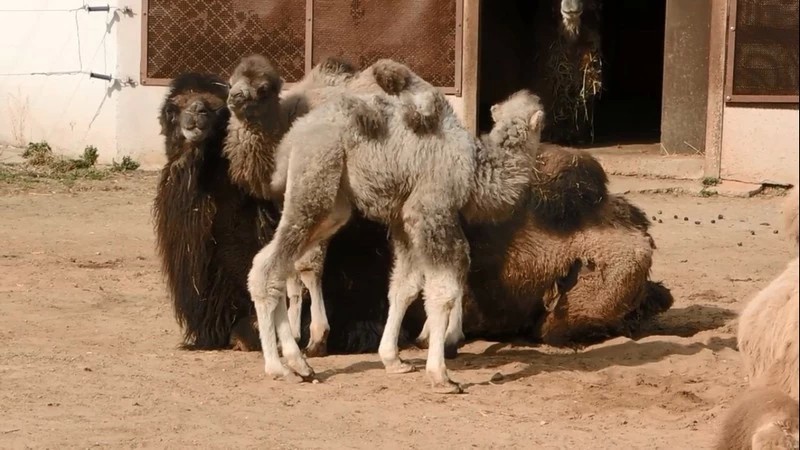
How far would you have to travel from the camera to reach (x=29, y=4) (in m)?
14.3

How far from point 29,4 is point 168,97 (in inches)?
302

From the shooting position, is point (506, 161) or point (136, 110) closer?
point (506, 161)

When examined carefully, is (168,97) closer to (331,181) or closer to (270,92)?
(270,92)

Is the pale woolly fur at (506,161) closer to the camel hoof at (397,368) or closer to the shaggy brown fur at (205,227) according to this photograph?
the camel hoof at (397,368)

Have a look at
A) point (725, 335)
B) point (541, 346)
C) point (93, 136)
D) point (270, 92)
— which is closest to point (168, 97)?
point (270, 92)

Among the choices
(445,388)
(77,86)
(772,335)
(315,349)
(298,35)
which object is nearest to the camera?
(772,335)

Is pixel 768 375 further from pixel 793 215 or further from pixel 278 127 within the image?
pixel 278 127

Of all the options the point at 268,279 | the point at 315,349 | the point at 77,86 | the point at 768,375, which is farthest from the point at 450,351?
the point at 77,86

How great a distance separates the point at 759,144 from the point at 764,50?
82cm

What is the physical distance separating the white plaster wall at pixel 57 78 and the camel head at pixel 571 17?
429 cm

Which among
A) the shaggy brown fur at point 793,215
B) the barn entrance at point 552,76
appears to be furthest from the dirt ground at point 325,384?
the barn entrance at point 552,76

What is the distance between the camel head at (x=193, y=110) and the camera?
22.9 feet

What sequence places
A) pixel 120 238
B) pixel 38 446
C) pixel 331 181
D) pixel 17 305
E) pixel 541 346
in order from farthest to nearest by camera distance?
pixel 120 238, pixel 17 305, pixel 541 346, pixel 331 181, pixel 38 446

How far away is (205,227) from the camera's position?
7180 mm
